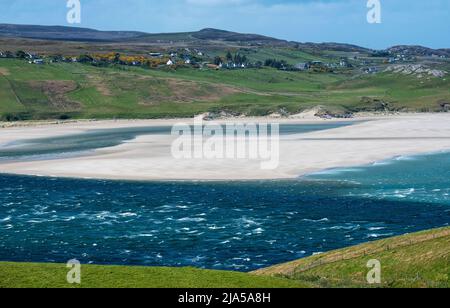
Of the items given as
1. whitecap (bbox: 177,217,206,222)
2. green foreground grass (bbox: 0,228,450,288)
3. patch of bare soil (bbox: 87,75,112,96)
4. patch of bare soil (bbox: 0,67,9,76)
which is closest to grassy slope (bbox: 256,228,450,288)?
green foreground grass (bbox: 0,228,450,288)

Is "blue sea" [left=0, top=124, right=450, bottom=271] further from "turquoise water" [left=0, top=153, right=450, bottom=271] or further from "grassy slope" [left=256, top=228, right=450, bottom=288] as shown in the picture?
"grassy slope" [left=256, top=228, right=450, bottom=288]

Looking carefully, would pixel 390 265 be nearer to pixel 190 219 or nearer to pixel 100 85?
pixel 190 219

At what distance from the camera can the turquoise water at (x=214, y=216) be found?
130 ft

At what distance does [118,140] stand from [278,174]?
155 feet

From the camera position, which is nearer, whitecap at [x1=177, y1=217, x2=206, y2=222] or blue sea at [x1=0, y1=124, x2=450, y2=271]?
blue sea at [x1=0, y1=124, x2=450, y2=271]

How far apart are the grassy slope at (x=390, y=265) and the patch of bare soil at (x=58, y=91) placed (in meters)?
145

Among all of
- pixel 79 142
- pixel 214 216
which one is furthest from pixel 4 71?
pixel 214 216

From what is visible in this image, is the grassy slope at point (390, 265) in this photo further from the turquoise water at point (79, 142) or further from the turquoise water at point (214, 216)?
the turquoise water at point (79, 142)

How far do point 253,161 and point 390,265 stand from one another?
50192 millimetres

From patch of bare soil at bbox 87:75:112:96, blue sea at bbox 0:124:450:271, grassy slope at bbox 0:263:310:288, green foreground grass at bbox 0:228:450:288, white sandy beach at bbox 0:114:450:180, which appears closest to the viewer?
grassy slope at bbox 0:263:310:288

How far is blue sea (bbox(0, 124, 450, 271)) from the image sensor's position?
39.6 metres

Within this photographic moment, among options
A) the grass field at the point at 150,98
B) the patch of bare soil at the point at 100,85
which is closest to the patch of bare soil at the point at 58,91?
the grass field at the point at 150,98

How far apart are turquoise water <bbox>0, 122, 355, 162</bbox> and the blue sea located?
2228cm
